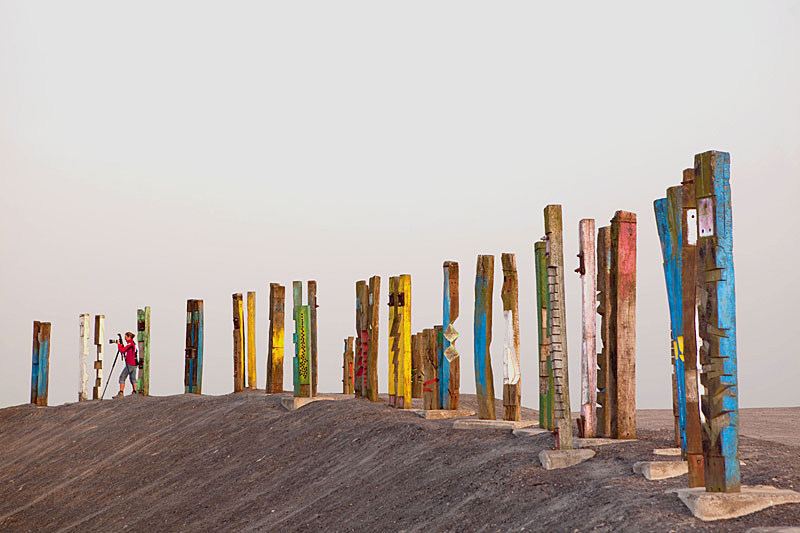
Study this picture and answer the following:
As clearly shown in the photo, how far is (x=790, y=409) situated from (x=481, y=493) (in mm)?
15042

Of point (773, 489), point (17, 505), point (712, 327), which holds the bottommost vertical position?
point (17, 505)

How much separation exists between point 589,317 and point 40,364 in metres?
19.6

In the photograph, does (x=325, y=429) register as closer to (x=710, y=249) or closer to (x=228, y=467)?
(x=228, y=467)

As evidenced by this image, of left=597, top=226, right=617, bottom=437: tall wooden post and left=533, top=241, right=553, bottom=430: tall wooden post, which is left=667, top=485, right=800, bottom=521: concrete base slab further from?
left=533, top=241, right=553, bottom=430: tall wooden post

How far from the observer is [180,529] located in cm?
1202

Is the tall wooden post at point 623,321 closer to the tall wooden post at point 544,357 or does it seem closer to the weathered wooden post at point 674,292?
the weathered wooden post at point 674,292

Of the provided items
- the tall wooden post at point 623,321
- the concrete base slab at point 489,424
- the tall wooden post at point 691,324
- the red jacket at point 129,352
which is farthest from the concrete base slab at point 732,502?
the red jacket at point 129,352

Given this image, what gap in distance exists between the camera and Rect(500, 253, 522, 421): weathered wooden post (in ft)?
38.7

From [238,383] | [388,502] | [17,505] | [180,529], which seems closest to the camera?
[388,502]

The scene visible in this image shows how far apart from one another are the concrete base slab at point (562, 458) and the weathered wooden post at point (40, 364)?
19562 mm

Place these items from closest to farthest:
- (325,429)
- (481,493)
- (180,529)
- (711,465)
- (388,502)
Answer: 1. (711,465)
2. (481,493)
3. (388,502)
4. (180,529)
5. (325,429)

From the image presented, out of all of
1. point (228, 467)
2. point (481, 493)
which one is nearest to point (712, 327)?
point (481, 493)


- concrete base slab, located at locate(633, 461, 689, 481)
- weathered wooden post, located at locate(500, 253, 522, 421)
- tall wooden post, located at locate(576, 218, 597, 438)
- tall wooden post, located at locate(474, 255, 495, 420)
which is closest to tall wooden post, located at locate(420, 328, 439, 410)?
tall wooden post, located at locate(474, 255, 495, 420)

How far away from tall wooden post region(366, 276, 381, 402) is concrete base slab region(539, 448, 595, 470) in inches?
266
